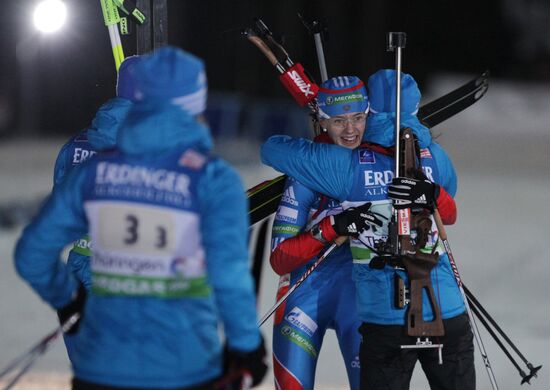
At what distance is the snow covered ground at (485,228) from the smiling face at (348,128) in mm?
2033

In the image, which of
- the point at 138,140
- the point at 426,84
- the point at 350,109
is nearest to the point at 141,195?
the point at 138,140

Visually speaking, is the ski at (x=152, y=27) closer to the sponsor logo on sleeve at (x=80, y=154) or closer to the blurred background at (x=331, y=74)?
the blurred background at (x=331, y=74)

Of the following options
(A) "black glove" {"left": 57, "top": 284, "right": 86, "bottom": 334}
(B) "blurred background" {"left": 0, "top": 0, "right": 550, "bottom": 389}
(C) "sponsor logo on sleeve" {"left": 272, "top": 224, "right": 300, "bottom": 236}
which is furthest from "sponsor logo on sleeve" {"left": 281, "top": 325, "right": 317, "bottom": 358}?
(A) "black glove" {"left": 57, "top": 284, "right": 86, "bottom": 334}

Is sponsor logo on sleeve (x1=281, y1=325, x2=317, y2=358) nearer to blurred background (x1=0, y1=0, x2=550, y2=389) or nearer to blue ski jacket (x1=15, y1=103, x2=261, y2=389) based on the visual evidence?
blurred background (x1=0, y1=0, x2=550, y2=389)

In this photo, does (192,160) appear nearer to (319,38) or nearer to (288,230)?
(288,230)

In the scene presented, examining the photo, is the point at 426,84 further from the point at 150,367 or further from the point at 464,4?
the point at 150,367

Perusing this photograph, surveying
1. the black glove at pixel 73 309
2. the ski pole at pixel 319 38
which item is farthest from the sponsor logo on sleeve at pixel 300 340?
the black glove at pixel 73 309

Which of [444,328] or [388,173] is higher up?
[388,173]

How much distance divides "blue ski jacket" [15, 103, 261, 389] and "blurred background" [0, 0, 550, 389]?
2.23m

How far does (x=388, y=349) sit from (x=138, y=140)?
1487mm

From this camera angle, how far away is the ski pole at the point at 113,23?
470 cm

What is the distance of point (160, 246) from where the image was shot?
118 inches

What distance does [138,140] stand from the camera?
2.96 metres

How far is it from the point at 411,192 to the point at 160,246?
1.26 meters
